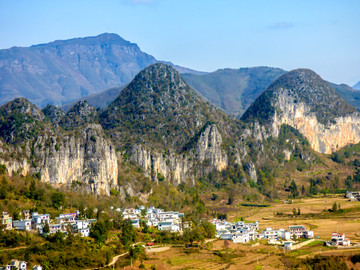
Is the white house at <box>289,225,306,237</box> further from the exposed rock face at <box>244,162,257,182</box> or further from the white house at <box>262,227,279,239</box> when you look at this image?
the exposed rock face at <box>244,162,257,182</box>

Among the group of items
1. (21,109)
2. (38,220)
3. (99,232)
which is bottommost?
(99,232)

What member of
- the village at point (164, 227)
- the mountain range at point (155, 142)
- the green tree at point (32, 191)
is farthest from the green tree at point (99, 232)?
the mountain range at point (155, 142)

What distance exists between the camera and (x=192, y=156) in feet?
510

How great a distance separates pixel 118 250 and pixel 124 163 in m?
54.2

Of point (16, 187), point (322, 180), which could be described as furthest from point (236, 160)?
point (16, 187)

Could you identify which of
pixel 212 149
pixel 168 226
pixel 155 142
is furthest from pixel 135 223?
pixel 212 149

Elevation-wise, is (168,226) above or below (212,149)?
below


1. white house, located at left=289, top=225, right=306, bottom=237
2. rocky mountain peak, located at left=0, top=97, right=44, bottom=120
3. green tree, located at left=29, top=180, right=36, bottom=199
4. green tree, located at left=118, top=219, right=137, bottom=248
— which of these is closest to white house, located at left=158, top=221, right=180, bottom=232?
green tree, located at left=118, top=219, right=137, bottom=248

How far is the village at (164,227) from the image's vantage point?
80625 millimetres

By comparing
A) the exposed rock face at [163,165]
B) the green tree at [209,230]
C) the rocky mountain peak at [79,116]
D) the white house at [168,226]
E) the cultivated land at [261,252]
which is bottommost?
the cultivated land at [261,252]

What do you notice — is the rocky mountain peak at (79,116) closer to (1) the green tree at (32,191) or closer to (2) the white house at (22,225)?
(1) the green tree at (32,191)

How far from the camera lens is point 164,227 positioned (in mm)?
92625

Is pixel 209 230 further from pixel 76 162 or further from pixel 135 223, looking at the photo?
pixel 76 162

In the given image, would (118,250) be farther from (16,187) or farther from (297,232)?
(297,232)
